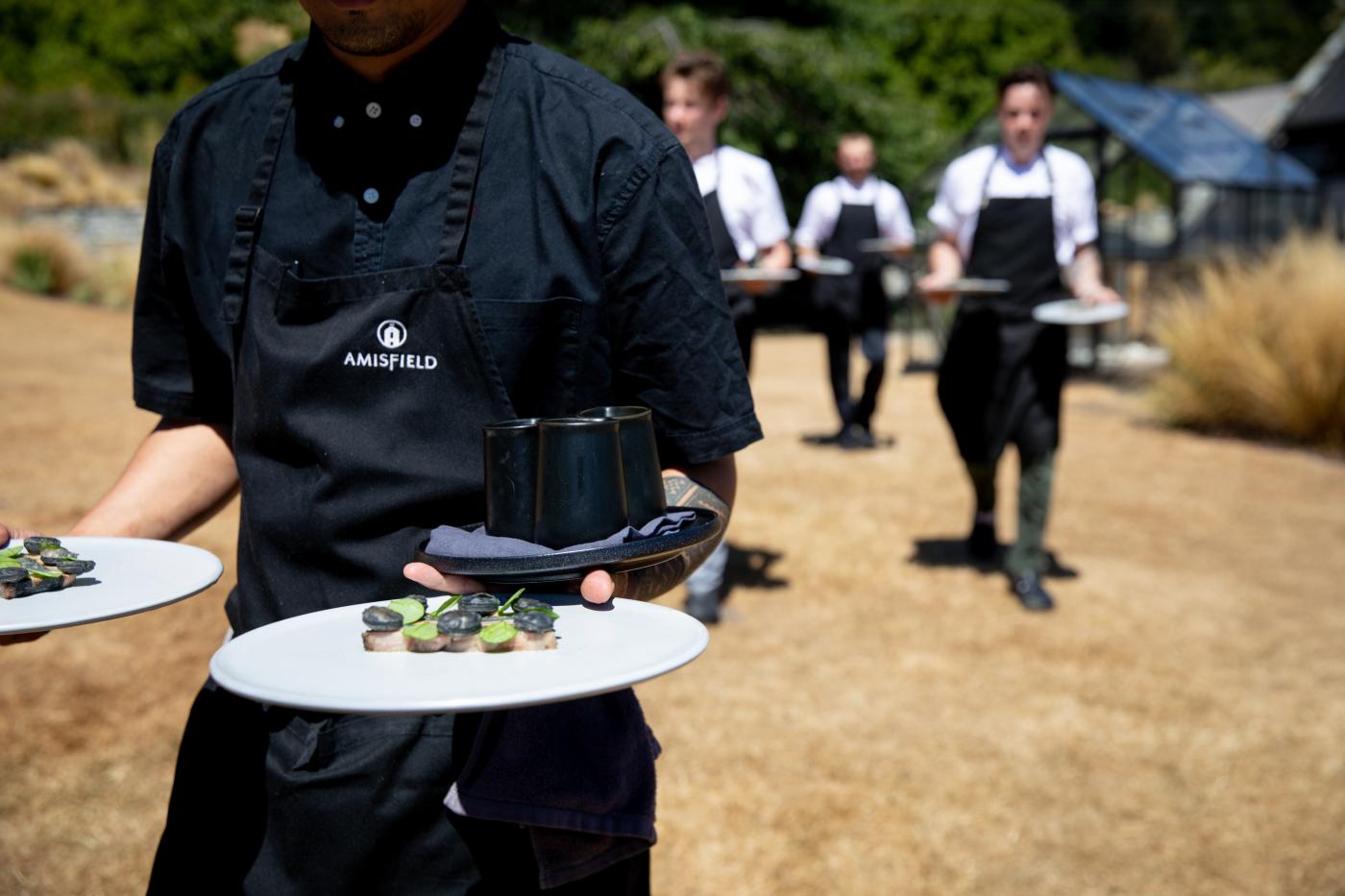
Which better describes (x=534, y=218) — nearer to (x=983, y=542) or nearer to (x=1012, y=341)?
(x=1012, y=341)

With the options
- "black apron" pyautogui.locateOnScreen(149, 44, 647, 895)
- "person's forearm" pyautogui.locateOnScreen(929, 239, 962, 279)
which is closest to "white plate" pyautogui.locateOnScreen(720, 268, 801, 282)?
"person's forearm" pyautogui.locateOnScreen(929, 239, 962, 279)

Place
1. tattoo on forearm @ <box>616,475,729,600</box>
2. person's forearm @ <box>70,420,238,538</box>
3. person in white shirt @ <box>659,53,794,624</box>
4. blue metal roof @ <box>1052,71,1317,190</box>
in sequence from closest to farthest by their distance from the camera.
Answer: tattoo on forearm @ <box>616,475,729,600</box>, person's forearm @ <box>70,420,238,538</box>, person in white shirt @ <box>659,53,794,624</box>, blue metal roof @ <box>1052,71,1317,190</box>

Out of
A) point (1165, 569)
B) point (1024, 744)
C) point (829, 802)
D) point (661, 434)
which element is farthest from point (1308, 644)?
point (661, 434)

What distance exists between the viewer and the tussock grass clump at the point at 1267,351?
9680mm

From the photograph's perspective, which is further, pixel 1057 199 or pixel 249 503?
pixel 1057 199

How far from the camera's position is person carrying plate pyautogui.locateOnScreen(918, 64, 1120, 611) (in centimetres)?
586

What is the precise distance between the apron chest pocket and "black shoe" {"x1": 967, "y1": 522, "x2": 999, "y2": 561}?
5.41 meters

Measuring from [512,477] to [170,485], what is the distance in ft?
2.22

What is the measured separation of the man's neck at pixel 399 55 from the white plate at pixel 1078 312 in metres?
3.91

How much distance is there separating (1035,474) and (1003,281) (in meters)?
0.90

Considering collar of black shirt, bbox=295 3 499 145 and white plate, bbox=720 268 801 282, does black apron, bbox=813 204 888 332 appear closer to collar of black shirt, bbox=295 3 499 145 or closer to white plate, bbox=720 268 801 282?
white plate, bbox=720 268 801 282

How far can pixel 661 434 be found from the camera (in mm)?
1582

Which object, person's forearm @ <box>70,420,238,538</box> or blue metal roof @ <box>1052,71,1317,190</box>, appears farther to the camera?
blue metal roof @ <box>1052,71,1317,190</box>

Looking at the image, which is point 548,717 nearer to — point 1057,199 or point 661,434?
point 661,434
